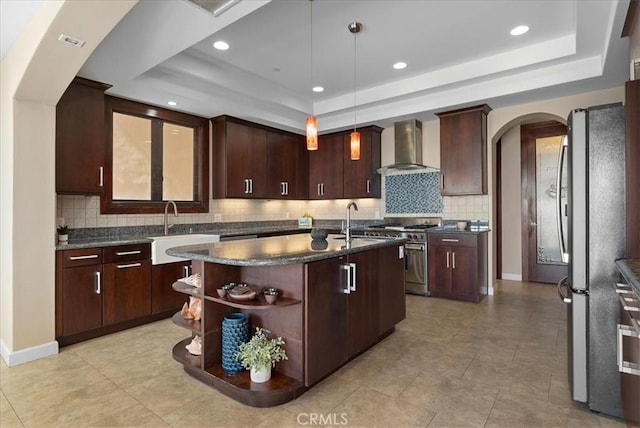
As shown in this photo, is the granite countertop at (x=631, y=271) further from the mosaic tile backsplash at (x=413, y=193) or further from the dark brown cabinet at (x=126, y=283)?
the dark brown cabinet at (x=126, y=283)

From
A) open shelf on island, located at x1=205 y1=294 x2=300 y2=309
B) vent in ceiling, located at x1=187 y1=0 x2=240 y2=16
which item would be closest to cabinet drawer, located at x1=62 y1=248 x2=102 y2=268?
open shelf on island, located at x1=205 y1=294 x2=300 y2=309

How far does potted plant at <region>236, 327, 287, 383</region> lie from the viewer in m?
2.22

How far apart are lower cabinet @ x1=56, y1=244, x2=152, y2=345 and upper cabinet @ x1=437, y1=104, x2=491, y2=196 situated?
4.15 meters

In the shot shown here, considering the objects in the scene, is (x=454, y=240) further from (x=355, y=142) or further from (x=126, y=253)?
(x=126, y=253)

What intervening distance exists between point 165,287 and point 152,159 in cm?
168

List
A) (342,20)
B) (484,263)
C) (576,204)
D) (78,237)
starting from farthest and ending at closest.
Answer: (484,263), (78,237), (342,20), (576,204)

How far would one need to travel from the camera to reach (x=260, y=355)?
7.28 ft

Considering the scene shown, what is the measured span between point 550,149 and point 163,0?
5.90m

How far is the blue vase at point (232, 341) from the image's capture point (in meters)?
2.35

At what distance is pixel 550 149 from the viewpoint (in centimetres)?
568

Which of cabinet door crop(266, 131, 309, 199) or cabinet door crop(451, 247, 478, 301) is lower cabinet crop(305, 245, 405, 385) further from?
cabinet door crop(266, 131, 309, 199)

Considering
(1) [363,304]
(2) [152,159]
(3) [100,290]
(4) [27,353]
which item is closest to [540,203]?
(1) [363,304]

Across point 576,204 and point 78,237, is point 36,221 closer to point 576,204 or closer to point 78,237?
point 78,237

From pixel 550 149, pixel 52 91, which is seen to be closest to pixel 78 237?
pixel 52 91
